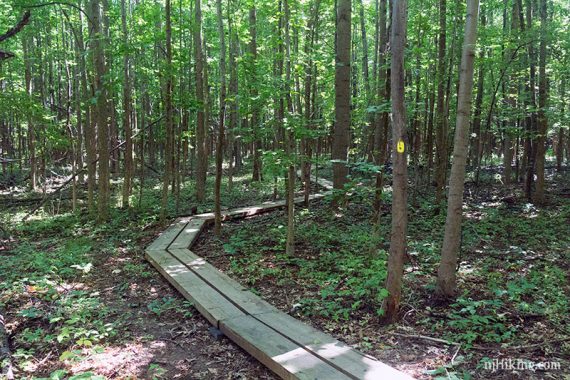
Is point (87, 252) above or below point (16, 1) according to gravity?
below

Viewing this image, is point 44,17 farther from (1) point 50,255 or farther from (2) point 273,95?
(2) point 273,95

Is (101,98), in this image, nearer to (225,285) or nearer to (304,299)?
(225,285)

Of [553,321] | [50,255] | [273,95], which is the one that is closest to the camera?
[553,321]

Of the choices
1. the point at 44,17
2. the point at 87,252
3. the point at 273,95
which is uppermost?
the point at 44,17

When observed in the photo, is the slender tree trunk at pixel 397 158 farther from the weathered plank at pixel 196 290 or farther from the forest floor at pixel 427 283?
the weathered plank at pixel 196 290

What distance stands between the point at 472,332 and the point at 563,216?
7.97 metres

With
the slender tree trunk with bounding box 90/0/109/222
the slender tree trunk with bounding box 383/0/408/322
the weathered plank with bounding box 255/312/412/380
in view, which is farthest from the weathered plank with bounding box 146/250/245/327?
the slender tree trunk with bounding box 90/0/109/222

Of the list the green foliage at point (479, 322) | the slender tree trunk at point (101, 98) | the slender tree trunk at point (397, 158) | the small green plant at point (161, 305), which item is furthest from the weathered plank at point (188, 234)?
the green foliage at point (479, 322)

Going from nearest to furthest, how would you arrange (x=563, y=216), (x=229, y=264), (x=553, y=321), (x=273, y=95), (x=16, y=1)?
1. (x=553, y=321)
2. (x=273, y=95)
3. (x=229, y=264)
4. (x=16, y=1)
5. (x=563, y=216)

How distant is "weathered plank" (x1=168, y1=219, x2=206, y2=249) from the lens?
Result: 28.5ft

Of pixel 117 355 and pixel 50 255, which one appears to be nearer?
pixel 117 355

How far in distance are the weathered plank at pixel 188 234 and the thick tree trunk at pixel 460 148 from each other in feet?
17.6

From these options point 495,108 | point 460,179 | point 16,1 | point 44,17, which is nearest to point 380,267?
point 460,179

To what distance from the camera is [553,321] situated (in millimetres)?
4543
